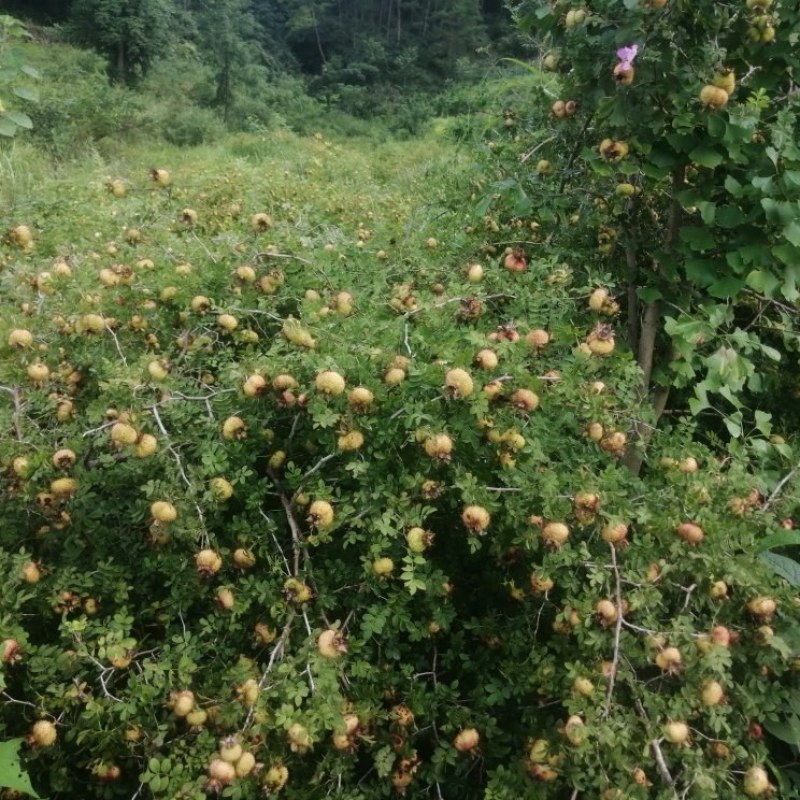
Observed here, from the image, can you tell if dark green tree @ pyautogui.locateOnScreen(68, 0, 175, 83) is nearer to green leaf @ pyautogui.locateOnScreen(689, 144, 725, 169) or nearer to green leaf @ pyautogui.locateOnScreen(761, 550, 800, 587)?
green leaf @ pyautogui.locateOnScreen(689, 144, 725, 169)

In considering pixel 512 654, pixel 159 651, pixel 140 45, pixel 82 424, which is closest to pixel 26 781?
pixel 159 651

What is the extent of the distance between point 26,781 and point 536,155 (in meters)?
2.10

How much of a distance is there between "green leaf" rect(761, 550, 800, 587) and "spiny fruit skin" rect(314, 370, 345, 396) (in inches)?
41.5

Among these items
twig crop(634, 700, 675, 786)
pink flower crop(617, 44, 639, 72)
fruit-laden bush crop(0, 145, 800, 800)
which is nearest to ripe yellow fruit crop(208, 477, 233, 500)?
fruit-laden bush crop(0, 145, 800, 800)

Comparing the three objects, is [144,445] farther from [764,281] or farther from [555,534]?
[764,281]

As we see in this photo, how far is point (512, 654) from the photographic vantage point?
4.30 feet

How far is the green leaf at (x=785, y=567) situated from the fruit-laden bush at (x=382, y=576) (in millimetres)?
118

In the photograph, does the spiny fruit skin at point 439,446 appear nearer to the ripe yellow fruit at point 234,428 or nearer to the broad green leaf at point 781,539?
the ripe yellow fruit at point 234,428

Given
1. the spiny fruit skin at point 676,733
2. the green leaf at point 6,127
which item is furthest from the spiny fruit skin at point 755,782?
the green leaf at point 6,127

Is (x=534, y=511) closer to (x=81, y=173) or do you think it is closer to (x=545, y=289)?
(x=545, y=289)

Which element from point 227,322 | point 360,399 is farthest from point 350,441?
point 227,322

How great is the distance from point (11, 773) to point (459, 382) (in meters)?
0.94

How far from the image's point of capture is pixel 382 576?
1.18 m

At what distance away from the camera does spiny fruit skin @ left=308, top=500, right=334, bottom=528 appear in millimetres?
1161
